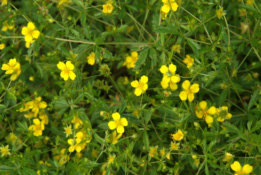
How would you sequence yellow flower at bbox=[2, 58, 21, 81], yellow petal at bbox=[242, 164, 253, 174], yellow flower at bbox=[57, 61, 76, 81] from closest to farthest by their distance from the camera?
yellow petal at bbox=[242, 164, 253, 174] < yellow flower at bbox=[57, 61, 76, 81] < yellow flower at bbox=[2, 58, 21, 81]

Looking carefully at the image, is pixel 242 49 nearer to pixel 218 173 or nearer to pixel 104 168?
pixel 218 173

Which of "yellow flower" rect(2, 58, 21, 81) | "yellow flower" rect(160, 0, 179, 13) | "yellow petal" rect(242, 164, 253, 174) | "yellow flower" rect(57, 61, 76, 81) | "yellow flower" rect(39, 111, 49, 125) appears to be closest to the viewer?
"yellow petal" rect(242, 164, 253, 174)

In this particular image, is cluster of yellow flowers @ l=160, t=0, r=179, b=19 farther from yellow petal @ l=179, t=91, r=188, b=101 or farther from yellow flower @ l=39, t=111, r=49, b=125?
yellow flower @ l=39, t=111, r=49, b=125

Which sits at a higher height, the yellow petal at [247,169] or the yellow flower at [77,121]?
the yellow flower at [77,121]

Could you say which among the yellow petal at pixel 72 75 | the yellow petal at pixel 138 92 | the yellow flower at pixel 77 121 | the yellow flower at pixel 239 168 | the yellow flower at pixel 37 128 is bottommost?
the yellow flower at pixel 239 168

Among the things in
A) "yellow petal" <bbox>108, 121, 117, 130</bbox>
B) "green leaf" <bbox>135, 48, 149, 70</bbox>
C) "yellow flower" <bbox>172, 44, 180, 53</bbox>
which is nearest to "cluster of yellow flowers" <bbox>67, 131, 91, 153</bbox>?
"yellow petal" <bbox>108, 121, 117, 130</bbox>

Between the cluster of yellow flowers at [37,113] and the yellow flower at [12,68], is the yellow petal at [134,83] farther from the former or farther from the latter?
the yellow flower at [12,68]

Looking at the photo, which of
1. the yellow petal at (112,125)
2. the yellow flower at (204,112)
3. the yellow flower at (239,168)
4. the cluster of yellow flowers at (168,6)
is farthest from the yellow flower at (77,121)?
the yellow flower at (239,168)
